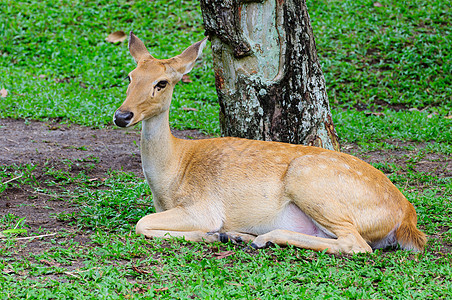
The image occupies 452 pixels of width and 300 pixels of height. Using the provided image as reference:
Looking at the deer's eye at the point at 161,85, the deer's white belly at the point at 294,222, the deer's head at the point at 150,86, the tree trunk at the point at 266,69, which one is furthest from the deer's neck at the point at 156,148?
the tree trunk at the point at 266,69

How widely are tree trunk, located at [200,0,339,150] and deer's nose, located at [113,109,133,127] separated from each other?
1773 mm

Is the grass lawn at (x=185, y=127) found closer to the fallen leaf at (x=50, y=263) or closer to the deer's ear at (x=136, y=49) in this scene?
the fallen leaf at (x=50, y=263)

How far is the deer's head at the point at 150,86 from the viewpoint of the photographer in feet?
15.0

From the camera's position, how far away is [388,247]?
475 centimetres

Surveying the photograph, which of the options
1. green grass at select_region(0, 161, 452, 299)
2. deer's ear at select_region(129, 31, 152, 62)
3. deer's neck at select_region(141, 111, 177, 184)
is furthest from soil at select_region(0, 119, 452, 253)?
deer's ear at select_region(129, 31, 152, 62)

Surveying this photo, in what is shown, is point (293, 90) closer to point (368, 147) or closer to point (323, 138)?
point (323, 138)

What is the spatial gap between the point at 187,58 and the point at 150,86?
1.86ft

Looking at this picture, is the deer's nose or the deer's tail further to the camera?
the deer's tail

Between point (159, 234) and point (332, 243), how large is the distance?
58.0 inches

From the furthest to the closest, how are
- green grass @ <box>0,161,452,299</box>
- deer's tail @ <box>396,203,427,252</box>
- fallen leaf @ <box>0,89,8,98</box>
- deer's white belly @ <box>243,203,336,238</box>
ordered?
fallen leaf @ <box>0,89,8,98</box>
deer's white belly @ <box>243,203,336,238</box>
deer's tail @ <box>396,203,427,252</box>
green grass @ <box>0,161,452,299</box>

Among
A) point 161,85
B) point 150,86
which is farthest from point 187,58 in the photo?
point 150,86

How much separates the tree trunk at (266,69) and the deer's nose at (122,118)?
177 centimetres

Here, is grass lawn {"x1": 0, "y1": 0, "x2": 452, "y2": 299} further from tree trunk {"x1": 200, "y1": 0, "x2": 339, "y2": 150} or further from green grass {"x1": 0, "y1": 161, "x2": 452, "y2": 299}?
tree trunk {"x1": 200, "y1": 0, "x2": 339, "y2": 150}

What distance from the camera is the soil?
5.65 m
